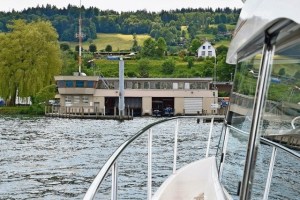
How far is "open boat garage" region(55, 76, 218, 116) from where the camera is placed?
286 ft

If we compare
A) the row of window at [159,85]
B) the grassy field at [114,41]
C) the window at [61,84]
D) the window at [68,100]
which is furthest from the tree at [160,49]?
the window at [61,84]

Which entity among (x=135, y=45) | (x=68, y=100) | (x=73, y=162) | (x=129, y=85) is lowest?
(x=68, y=100)

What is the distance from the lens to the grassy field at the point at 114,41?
187m

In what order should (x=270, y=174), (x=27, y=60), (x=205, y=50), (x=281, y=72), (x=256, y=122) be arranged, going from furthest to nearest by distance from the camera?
(x=205, y=50), (x=27, y=60), (x=270, y=174), (x=256, y=122), (x=281, y=72)

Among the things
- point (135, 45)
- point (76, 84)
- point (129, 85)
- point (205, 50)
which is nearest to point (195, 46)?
point (205, 50)

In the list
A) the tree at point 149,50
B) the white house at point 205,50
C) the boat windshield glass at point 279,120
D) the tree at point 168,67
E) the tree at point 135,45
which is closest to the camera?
the boat windshield glass at point 279,120

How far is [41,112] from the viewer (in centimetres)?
9175

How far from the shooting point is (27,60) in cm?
8762

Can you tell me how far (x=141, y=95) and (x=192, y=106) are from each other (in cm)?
627

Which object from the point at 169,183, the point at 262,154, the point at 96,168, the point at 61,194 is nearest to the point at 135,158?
the point at 96,168

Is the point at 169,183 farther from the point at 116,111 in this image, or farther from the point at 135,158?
the point at 116,111

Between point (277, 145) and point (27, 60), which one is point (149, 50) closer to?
point (27, 60)

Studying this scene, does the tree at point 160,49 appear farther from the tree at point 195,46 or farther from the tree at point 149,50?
the tree at point 195,46

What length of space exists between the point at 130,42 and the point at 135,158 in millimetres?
159486
